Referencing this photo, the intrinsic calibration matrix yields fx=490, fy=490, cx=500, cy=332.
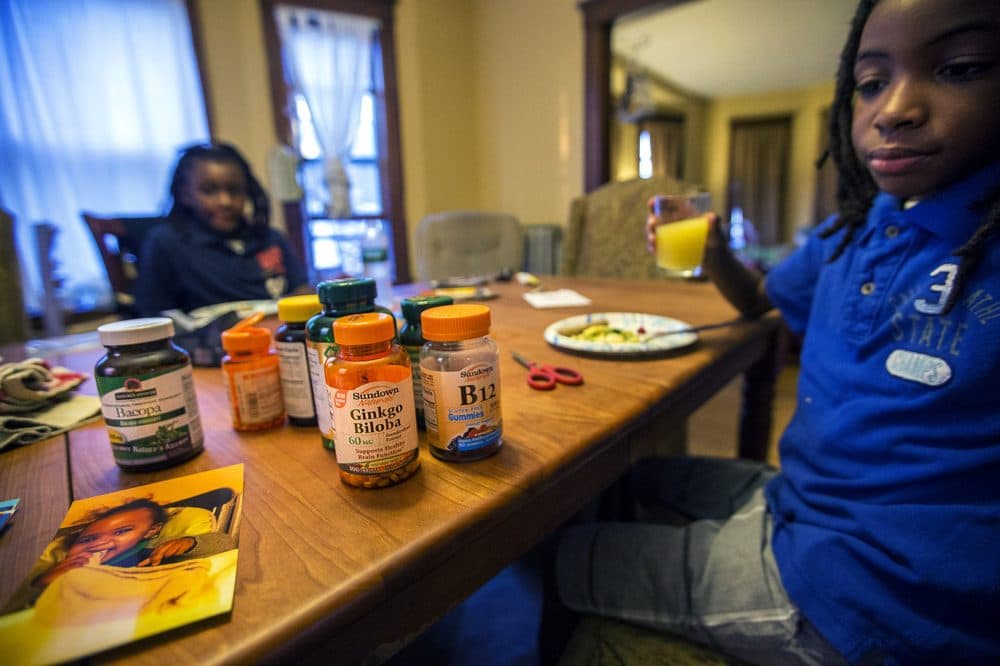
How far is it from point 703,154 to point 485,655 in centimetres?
914

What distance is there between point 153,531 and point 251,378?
0.66 feet

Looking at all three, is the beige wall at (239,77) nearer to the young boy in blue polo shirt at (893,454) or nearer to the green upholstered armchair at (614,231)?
the green upholstered armchair at (614,231)

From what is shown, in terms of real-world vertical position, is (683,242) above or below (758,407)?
above

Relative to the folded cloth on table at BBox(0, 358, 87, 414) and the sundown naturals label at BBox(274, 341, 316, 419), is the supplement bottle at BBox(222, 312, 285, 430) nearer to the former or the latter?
the sundown naturals label at BBox(274, 341, 316, 419)

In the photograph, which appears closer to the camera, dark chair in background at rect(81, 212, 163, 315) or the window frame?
dark chair in background at rect(81, 212, 163, 315)

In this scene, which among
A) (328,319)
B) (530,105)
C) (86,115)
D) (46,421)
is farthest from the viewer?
(530,105)

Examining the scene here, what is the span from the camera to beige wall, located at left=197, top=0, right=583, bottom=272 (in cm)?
292

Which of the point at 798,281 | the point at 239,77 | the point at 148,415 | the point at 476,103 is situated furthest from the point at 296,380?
the point at 476,103

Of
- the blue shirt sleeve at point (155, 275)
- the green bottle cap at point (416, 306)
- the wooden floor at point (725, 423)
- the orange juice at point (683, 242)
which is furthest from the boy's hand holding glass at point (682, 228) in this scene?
the blue shirt sleeve at point (155, 275)

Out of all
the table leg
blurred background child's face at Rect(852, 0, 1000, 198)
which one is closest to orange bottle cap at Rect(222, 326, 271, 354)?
blurred background child's face at Rect(852, 0, 1000, 198)

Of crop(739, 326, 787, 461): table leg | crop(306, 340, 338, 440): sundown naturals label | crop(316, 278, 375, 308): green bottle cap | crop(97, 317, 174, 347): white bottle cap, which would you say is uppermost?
crop(316, 278, 375, 308): green bottle cap

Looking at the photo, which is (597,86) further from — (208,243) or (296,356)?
(296,356)

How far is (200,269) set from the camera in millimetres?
1780

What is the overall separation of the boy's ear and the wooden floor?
183 centimetres
